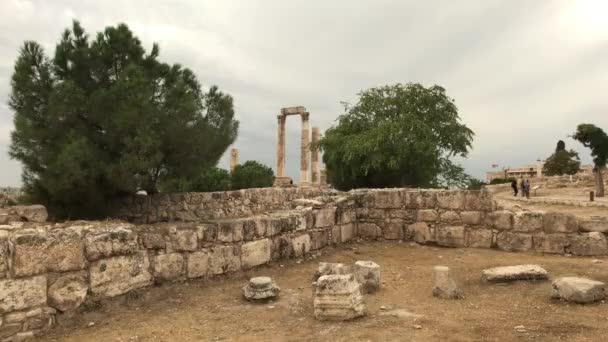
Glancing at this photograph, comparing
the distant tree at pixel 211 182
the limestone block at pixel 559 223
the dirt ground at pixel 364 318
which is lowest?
the dirt ground at pixel 364 318

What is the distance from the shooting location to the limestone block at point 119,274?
16.0 feet

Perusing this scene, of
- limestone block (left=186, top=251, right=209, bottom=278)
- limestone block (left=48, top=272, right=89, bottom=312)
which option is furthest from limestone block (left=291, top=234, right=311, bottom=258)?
limestone block (left=48, top=272, right=89, bottom=312)

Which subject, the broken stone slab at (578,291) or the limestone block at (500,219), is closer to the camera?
the broken stone slab at (578,291)

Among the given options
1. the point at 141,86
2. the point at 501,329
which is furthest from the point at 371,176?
the point at 501,329

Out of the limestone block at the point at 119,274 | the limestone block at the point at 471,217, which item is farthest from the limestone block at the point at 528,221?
the limestone block at the point at 119,274

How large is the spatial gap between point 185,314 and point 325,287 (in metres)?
1.63

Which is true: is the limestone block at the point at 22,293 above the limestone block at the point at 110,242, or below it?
below

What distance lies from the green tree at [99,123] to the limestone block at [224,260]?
750cm

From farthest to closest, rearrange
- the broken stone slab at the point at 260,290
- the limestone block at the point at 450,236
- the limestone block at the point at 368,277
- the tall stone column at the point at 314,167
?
1. the tall stone column at the point at 314,167
2. the limestone block at the point at 450,236
3. the limestone block at the point at 368,277
4. the broken stone slab at the point at 260,290

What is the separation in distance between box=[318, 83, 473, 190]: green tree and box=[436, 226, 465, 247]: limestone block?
37.2 feet

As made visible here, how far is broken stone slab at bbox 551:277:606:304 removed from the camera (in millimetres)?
4734

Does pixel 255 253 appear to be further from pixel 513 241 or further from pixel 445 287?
pixel 513 241

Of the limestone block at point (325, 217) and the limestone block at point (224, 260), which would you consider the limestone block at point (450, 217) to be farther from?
the limestone block at point (224, 260)

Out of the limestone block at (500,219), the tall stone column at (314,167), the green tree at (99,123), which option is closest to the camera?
Result: the limestone block at (500,219)
